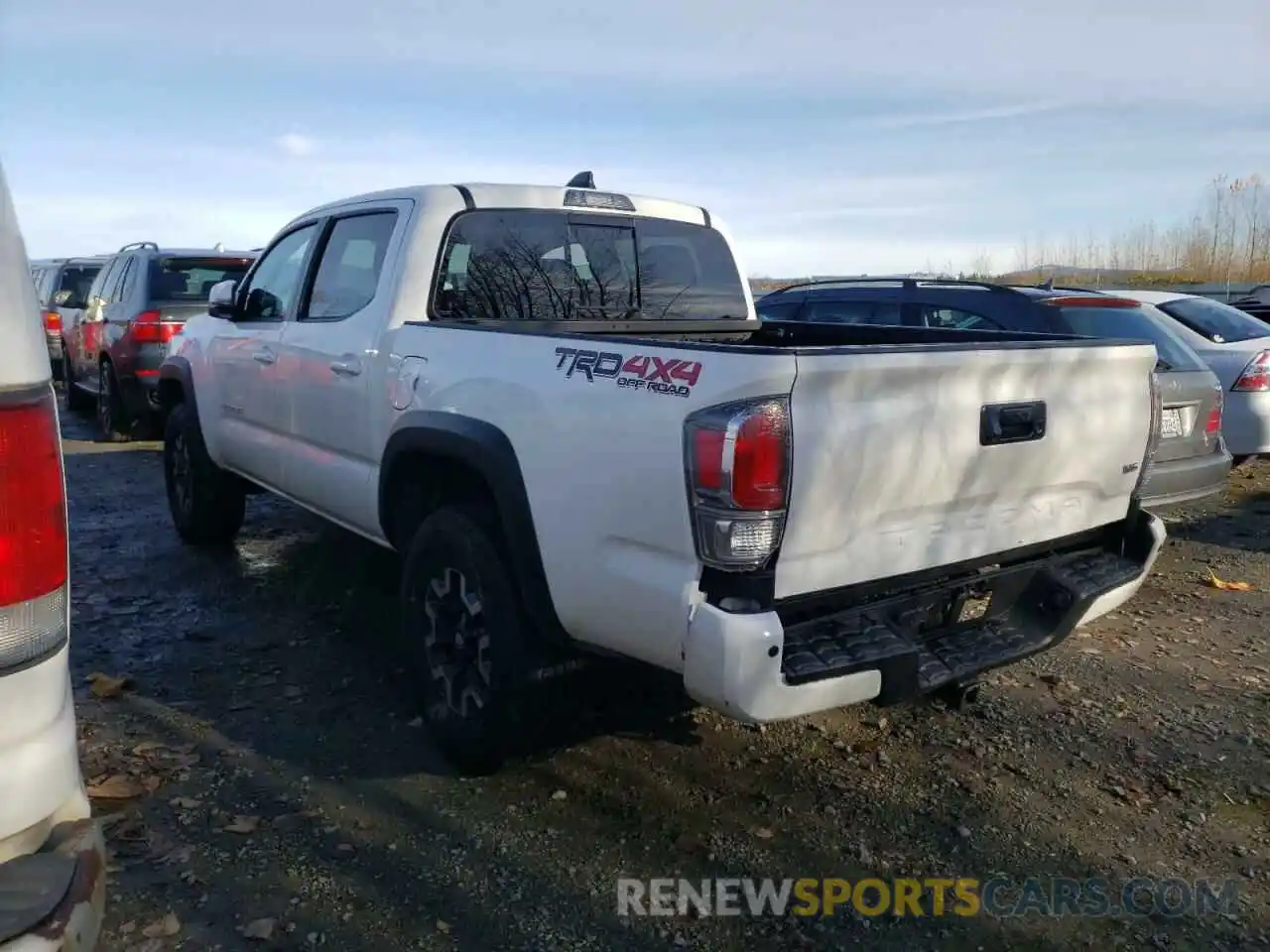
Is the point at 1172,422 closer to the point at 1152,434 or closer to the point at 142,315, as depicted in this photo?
A: the point at 1152,434

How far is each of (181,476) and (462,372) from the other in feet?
11.9

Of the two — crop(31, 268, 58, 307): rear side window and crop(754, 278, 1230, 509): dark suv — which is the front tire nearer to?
crop(754, 278, 1230, 509): dark suv

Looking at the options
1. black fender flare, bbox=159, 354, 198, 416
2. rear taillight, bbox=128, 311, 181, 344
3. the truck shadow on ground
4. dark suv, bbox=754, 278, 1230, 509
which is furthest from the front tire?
rear taillight, bbox=128, 311, 181, 344

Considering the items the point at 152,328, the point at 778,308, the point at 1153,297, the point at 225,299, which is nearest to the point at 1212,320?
the point at 1153,297

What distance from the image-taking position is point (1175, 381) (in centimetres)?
603

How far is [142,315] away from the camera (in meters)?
9.76

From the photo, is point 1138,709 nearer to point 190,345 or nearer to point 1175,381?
point 1175,381

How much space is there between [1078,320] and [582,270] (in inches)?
158

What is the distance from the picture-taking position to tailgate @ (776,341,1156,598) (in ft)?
9.03

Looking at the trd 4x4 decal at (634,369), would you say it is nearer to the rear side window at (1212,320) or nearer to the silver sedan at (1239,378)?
the silver sedan at (1239,378)

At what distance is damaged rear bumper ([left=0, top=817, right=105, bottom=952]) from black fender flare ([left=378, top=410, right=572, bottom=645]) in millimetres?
1594

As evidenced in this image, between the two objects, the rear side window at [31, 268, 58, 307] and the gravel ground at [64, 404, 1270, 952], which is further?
the rear side window at [31, 268, 58, 307]

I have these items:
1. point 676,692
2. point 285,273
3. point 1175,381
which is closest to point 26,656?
point 676,692

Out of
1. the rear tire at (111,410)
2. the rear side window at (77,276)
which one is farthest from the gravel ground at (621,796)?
the rear side window at (77,276)
